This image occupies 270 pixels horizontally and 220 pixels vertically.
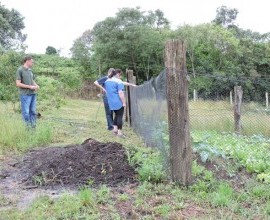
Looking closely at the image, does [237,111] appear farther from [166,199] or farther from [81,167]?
[166,199]

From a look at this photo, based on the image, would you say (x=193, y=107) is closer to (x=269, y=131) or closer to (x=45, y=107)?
(x=269, y=131)

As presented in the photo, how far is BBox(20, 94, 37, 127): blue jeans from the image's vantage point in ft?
27.5

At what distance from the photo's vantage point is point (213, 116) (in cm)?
1051

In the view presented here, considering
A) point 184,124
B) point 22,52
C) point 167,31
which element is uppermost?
point 167,31

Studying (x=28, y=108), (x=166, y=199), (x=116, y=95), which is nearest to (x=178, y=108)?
(x=166, y=199)

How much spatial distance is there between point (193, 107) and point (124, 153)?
530 cm

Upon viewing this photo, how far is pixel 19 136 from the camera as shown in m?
7.33

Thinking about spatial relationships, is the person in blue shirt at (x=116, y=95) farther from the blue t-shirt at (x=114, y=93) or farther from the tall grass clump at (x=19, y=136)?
the tall grass clump at (x=19, y=136)

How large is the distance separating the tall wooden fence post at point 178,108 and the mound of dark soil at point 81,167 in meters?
0.59

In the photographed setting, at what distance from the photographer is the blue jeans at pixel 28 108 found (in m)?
8.37

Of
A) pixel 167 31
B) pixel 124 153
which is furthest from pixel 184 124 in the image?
pixel 167 31

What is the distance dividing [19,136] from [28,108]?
1.28 metres

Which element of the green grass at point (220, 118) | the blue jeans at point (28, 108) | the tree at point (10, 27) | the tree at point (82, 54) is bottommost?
the green grass at point (220, 118)

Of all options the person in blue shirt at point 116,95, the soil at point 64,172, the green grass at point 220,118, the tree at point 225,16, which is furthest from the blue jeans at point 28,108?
the tree at point 225,16
